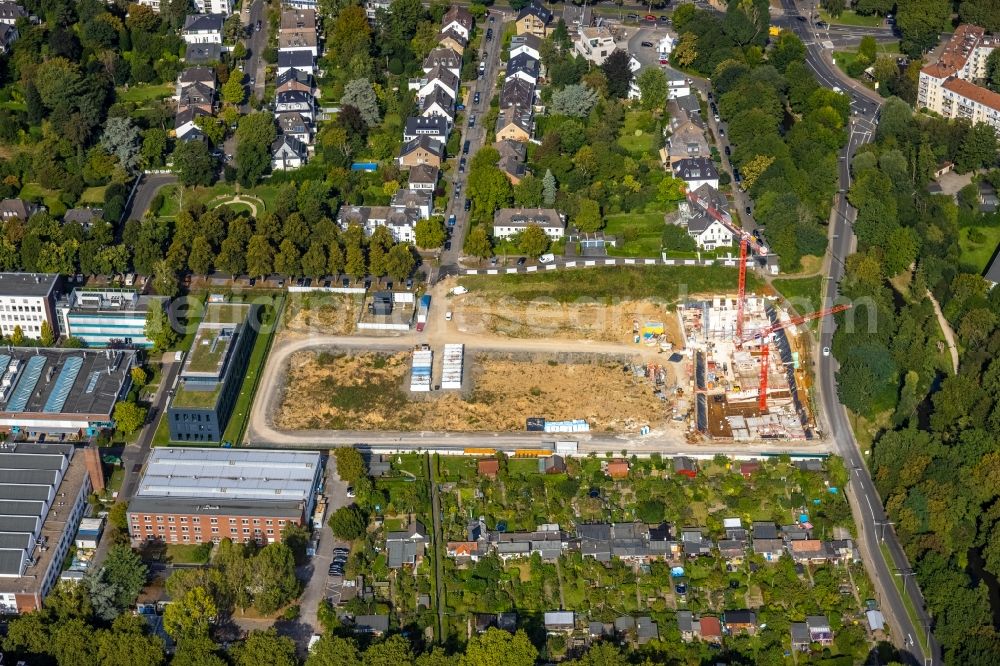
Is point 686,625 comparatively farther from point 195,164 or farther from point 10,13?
point 10,13

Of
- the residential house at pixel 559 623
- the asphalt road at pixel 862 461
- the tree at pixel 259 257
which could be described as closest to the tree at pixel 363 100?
the tree at pixel 259 257

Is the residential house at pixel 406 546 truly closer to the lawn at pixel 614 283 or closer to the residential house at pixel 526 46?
the lawn at pixel 614 283

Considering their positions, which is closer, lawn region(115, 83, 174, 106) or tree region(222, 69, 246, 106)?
tree region(222, 69, 246, 106)

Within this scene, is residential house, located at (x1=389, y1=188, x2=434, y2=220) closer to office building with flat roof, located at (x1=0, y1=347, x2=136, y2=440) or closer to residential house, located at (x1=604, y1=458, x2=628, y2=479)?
office building with flat roof, located at (x1=0, y1=347, x2=136, y2=440)

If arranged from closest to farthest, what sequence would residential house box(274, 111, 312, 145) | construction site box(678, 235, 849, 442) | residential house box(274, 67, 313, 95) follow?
1. construction site box(678, 235, 849, 442)
2. residential house box(274, 111, 312, 145)
3. residential house box(274, 67, 313, 95)

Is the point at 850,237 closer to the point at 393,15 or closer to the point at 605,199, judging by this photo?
the point at 605,199

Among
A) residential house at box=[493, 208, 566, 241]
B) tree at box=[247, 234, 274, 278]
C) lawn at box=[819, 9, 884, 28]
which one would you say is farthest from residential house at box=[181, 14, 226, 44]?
lawn at box=[819, 9, 884, 28]

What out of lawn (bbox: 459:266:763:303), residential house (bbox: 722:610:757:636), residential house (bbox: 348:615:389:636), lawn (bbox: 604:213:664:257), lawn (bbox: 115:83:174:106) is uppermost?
lawn (bbox: 115:83:174:106)
